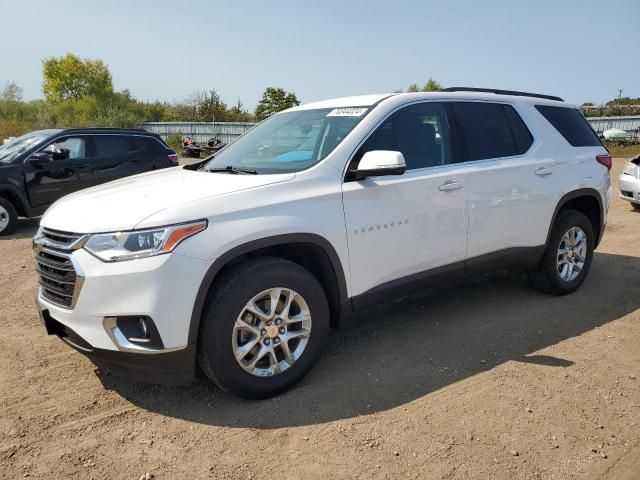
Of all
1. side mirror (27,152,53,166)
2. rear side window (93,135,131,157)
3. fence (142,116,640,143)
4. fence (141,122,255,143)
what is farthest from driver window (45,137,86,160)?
fence (141,122,255,143)

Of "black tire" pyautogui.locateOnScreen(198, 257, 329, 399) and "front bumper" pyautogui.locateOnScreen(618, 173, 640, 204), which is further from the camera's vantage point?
"front bumper" pyautogui.locateOnScreen(618, 173, 640, 204)

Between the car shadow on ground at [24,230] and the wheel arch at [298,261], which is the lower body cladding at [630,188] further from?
the car shadow on ground at [24,230]

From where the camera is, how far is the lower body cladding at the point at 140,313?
8.56ft

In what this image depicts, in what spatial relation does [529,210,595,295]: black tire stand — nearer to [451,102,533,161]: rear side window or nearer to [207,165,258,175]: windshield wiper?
[451,102,533,161]: rear side window

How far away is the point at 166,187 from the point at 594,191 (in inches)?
159

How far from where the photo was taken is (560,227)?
471 cm

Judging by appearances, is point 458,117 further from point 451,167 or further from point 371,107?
point 371,107

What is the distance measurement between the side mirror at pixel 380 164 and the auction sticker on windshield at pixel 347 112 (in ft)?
1.61

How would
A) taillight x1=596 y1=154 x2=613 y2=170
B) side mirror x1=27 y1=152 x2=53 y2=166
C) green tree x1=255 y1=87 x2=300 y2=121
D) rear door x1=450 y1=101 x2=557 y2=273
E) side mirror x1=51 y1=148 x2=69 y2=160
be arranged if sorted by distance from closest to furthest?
rear door x1=450 y1=101 x2=557 y2=273 → taillight x1=596 y1=154 x2=613 y2=170 → side mirror x1=27 y1=152 x2=53 y2=166 → side mirror x1=51 y1=148 x2=69 y2=160 → green tree x1=255 y1=87 x2=300 y2=121

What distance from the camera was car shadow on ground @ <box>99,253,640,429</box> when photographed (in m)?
3.02

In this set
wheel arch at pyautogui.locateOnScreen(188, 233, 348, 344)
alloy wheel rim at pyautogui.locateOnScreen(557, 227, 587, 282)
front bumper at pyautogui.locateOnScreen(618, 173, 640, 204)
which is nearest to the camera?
wheel arch at pyautogui.locateOnScreen(188, 233, 348, 344)

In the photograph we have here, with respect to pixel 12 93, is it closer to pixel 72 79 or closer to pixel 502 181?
pixel 72 79

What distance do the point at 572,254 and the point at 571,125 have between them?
1.26m

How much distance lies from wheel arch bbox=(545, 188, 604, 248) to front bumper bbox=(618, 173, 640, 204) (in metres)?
5.27
